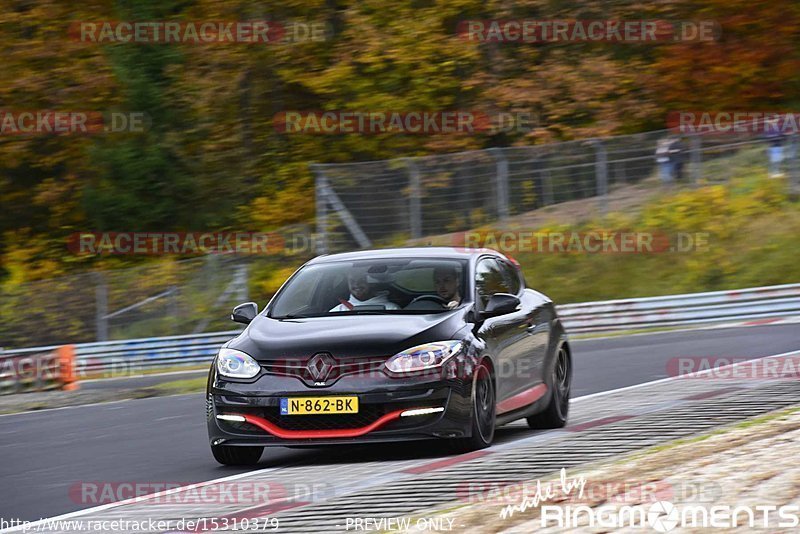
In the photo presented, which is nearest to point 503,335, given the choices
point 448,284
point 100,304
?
point 448,284

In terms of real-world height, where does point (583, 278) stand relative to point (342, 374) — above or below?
below

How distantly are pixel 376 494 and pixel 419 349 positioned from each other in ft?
6.50

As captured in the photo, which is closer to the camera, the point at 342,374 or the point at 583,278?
the point at 342,374

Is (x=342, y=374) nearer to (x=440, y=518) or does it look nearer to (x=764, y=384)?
(x=440, y=518)

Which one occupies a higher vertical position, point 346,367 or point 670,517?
point 346,367

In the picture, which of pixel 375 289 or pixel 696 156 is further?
pixel 696 156

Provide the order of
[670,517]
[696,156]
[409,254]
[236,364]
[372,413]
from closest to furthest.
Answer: [670,517] < [372,413] < [236,364] < [409,254] < [696,156]

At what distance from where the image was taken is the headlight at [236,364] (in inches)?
398

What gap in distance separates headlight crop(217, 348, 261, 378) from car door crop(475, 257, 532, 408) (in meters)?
1.60

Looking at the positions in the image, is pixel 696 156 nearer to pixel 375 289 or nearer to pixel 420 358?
pixel 375 289

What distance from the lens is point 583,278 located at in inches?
1203

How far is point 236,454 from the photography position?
34.4ft

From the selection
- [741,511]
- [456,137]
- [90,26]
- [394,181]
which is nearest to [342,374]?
[741,511]

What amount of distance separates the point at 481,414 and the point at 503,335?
924mm
